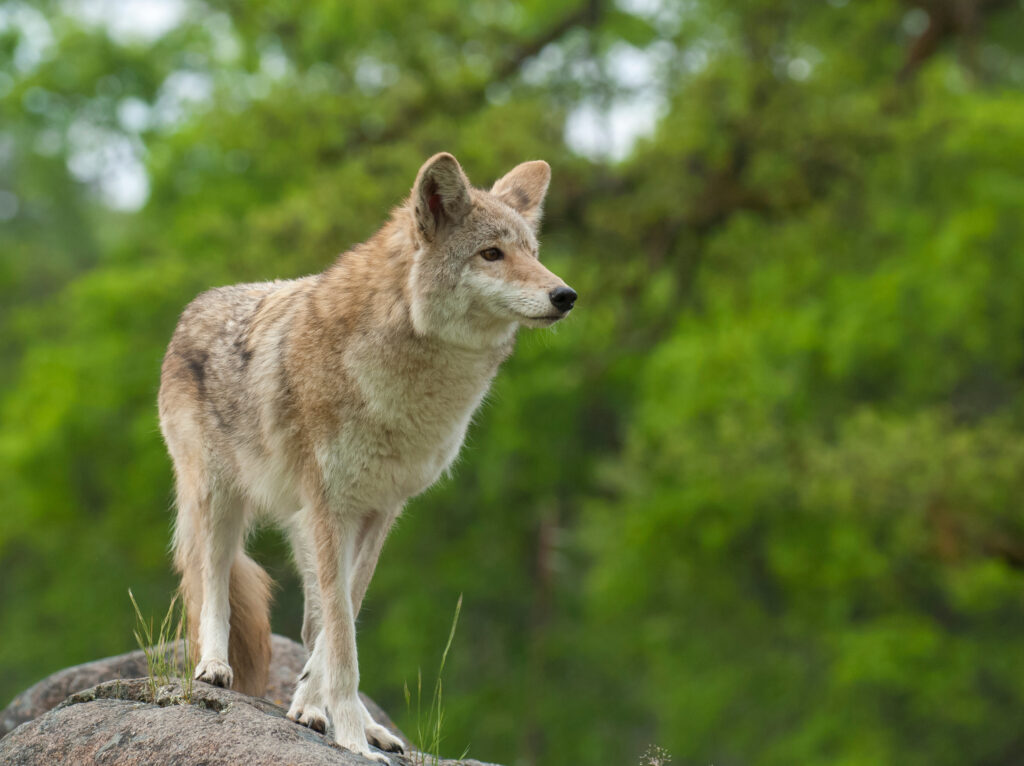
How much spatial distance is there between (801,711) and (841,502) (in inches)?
208

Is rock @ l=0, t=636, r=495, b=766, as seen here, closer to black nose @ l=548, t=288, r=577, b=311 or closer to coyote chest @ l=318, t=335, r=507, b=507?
coyote chest @ l=318, t=335, r=507, b=507

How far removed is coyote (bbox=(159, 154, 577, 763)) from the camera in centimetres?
516

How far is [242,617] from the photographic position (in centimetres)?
585

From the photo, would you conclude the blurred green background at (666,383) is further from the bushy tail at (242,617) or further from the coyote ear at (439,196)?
the coyote ear at (439,196)

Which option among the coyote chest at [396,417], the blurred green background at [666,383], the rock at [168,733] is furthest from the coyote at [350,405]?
the blurred green background at [666,383]

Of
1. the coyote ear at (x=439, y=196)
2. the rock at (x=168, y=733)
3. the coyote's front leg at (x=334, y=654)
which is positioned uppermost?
the coyote ear at (x=439, y=196)

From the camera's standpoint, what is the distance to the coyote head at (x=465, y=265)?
510cm

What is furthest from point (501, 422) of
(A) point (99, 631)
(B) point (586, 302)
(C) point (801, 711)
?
(A) point (99, 631)

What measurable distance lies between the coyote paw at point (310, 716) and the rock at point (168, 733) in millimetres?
68

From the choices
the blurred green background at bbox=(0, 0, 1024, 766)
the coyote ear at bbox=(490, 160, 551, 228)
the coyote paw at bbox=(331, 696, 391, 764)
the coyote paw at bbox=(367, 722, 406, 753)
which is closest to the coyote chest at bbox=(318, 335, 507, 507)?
the coyote ear at bbox=(490, 160, 551, 228)

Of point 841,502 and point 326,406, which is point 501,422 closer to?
point 841,502

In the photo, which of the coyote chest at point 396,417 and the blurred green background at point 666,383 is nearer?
the coyote chest at point 396,417

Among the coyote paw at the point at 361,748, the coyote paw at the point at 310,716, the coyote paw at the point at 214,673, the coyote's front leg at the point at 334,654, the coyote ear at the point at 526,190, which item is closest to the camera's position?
the coyote paw at the point at 361,748

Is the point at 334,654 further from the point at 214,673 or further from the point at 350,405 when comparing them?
the point at 350,405
